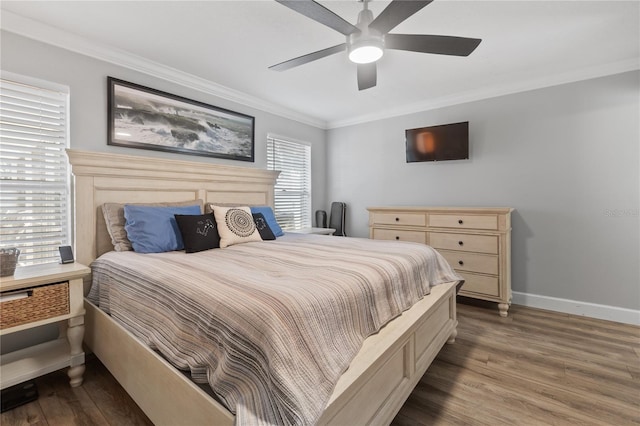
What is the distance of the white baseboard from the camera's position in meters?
2.76

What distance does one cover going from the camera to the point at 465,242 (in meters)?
3.15

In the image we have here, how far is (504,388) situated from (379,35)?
2.28 meters

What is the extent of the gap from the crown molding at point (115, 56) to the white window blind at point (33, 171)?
14.2 inches

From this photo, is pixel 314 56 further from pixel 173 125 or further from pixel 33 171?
pixel 33 171

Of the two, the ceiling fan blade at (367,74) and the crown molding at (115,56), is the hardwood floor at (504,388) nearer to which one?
the ceiling fan blade at (367,74)

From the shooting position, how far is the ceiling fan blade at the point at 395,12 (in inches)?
57.6

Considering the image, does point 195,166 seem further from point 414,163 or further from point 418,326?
point 414,163

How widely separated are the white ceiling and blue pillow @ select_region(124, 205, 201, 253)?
4.47 ft

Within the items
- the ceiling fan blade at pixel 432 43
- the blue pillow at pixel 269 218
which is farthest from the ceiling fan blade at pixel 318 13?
the blue pillow at pixel 269 218

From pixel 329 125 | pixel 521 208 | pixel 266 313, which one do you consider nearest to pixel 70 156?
pixel 266 313

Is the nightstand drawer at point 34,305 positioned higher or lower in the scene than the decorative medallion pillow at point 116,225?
lower

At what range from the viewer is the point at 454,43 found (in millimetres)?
1804

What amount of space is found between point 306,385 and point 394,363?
68cm

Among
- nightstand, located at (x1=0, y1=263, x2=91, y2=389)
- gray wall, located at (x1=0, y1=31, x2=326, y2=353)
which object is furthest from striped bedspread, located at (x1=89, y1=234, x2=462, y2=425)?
gray wall, located at (x1=0, y1=31, x2=326, y2=353)
